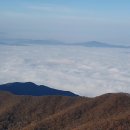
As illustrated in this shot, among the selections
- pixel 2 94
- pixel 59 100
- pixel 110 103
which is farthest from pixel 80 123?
pixel 2 94

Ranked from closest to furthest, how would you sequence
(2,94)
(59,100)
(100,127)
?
(100,127) < (59,100) < (2,94)

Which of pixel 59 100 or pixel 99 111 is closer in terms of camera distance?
pixel 99 111

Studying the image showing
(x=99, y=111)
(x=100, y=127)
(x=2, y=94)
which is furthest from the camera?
(x=2, y=94)

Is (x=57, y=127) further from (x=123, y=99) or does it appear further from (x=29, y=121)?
(x=123, y=99)

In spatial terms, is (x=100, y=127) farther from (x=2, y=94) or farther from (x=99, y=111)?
(x=2, y=94)

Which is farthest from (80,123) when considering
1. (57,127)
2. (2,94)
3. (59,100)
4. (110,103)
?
(2,94)

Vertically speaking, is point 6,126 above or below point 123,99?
below

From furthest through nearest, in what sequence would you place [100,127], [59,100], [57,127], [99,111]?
[59,100] < [99,111] < [57,127] < [100,127]
